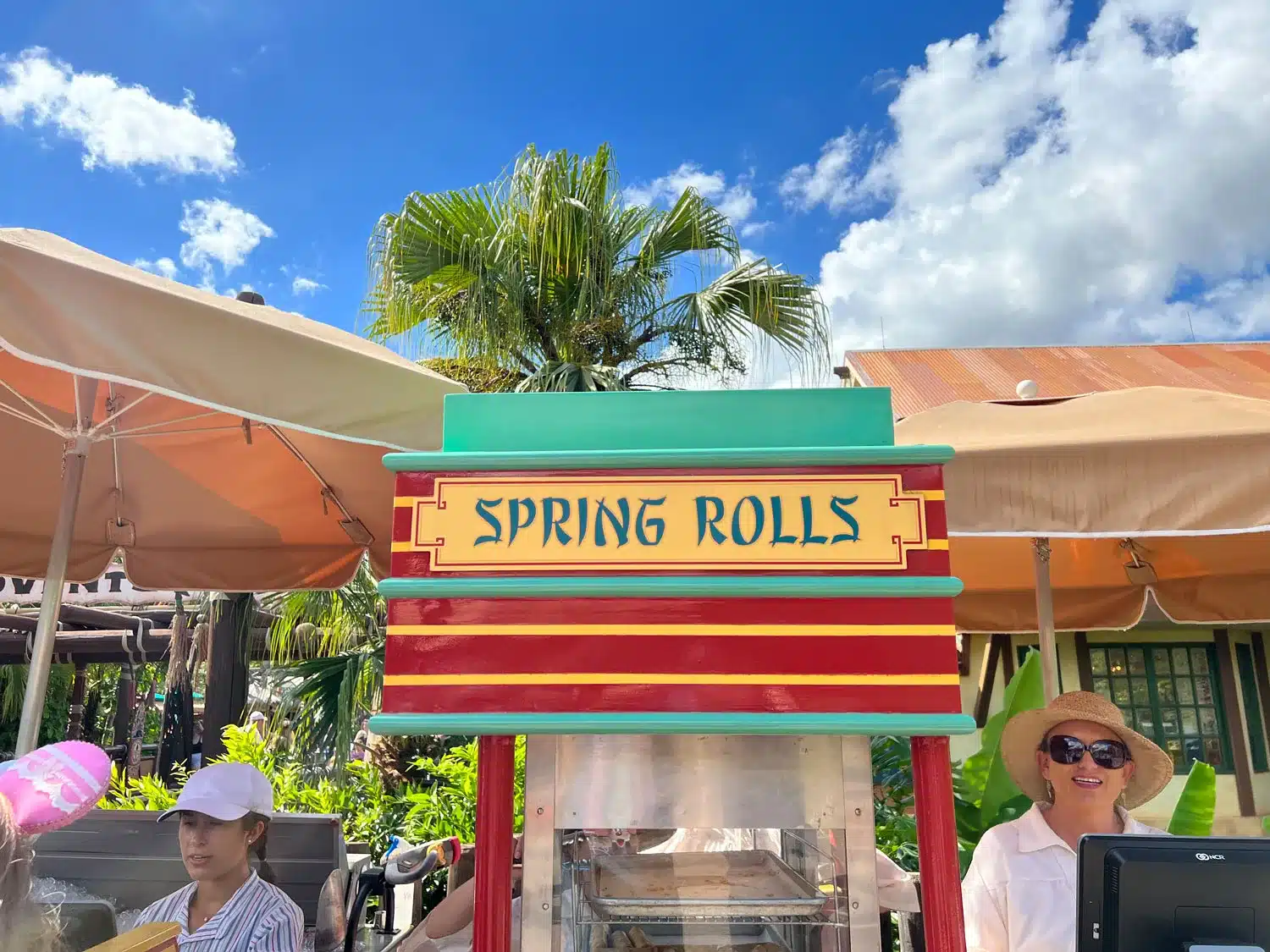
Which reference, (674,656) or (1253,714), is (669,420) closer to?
(674,656)

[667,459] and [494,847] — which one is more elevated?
[667,459]

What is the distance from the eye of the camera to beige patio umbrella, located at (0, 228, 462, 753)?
180cm

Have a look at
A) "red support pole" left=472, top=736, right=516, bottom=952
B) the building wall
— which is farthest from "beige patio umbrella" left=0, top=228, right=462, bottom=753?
the building wall

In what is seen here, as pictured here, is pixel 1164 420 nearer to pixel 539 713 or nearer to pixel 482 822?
pixel 539 713

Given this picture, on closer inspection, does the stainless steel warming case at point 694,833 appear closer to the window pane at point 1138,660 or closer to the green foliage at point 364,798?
the green foliage at point 364,798

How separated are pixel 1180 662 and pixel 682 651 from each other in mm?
9704

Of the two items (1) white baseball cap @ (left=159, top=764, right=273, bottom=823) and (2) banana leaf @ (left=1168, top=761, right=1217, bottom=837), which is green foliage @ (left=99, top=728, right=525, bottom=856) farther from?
(2) banana leaf @ (left=1168, top=761, right=1217, bottom=837)

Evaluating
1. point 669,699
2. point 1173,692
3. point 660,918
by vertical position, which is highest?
point 669,699

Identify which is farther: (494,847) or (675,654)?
(494,847)

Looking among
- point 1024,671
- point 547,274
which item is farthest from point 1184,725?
point 547,274

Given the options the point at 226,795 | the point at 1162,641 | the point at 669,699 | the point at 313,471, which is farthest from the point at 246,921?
the point at 1162,641

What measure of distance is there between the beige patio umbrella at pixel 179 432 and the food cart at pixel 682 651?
382 mm

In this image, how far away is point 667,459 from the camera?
5.66 feet

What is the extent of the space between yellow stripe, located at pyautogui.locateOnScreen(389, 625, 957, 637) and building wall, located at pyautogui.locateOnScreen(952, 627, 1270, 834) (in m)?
7.95
